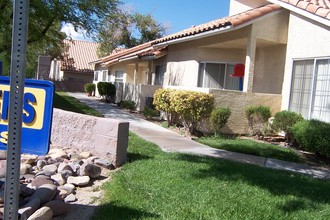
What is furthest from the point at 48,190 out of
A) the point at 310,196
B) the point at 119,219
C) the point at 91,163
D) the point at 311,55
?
the point at 311,55

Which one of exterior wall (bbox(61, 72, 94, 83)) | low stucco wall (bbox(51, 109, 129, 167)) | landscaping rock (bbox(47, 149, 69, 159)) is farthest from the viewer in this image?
exterior wall (bbox(61, 72, 94, 83))

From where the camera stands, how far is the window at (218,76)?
588 inches

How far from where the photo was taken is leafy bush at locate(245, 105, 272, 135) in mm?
11523

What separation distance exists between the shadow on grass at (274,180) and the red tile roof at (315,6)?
5.26m

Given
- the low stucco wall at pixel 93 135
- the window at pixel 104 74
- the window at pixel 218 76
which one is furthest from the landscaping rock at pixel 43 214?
the window at pixel 104 74

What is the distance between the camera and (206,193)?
16.5 feet

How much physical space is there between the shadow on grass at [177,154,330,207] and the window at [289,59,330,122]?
169 inches

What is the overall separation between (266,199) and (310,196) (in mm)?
793

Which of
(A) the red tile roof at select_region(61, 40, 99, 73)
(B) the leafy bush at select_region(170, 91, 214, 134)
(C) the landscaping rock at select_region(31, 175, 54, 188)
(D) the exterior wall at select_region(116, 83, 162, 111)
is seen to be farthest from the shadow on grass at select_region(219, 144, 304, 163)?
(A) the red tile roof at select_region(61, 40, 99, 73)

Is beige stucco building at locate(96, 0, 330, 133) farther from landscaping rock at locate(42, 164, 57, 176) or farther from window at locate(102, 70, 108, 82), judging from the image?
window at locate(102, 70, 108, 82)

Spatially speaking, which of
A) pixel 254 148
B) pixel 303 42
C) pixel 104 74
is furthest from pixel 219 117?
pixel 104 74

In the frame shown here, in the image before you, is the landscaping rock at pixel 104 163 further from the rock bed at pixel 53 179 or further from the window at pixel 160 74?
the window at pixel 160 74

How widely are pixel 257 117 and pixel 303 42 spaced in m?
2.61

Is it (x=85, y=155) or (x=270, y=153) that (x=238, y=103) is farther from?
(x=85, y=155)
